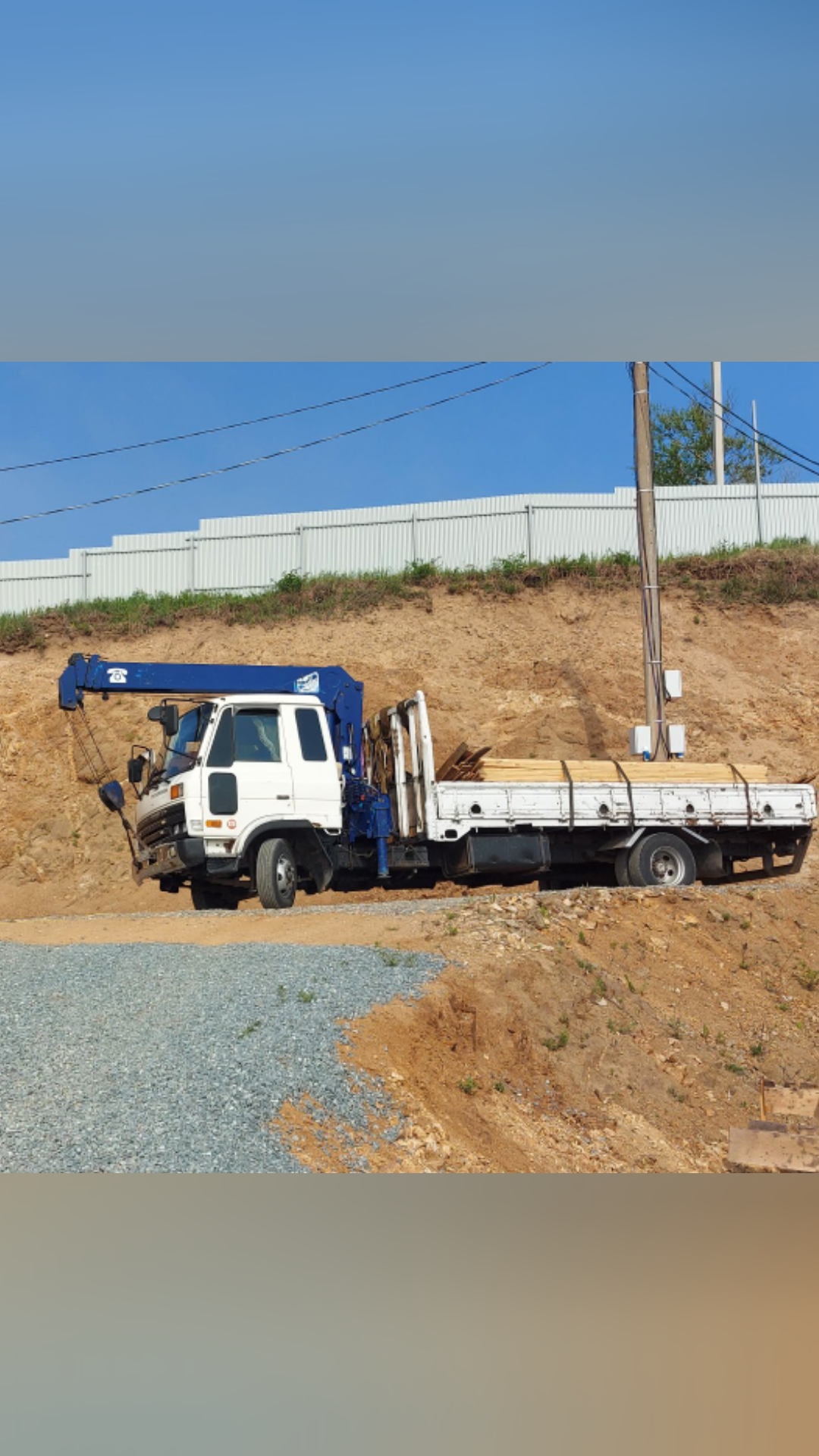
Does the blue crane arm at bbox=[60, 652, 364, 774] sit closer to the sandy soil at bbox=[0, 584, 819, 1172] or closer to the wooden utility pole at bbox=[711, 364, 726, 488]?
the sandy soil at bbox=[0, 584, 819, 1172]

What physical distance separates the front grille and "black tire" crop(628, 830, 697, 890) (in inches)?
201

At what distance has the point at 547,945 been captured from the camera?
41.1 feet

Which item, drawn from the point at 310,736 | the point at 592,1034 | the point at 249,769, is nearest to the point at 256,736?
the point at 249,769

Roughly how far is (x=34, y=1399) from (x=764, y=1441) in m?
2.39

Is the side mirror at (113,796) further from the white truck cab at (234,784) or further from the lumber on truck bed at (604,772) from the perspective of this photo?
the lumber on truck bed at (604,772)

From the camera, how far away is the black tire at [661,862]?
50.4ft

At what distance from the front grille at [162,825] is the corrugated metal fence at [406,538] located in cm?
1538

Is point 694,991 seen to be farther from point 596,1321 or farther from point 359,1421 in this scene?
point 359,1421

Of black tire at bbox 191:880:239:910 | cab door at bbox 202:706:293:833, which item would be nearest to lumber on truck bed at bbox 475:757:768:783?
cab door at bbox 202:706:293:833

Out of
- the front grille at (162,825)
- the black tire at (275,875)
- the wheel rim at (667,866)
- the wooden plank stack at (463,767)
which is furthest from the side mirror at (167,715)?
the wheel rim at (667,866)

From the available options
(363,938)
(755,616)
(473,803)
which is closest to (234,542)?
(755,616)

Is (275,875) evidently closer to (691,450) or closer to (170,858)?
(170,858)

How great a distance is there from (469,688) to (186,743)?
12.0 metres

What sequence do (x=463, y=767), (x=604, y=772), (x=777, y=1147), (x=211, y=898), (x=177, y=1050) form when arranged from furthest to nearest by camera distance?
1. (x=211, y=898)
2. (x=604, y=772)
3. (x=463, y=767)
4. (x=177, y=1050)
5. (x=777, y=1147)
